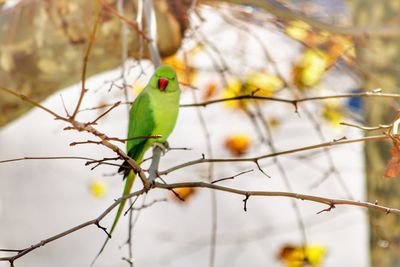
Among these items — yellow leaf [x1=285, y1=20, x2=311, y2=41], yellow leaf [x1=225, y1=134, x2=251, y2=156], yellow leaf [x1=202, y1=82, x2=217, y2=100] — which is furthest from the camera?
yellow leaf [x1=225, y1=134, x2=251, y2=156]

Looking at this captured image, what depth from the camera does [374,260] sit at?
1868 millimetres

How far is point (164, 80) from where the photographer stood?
93 centimetres

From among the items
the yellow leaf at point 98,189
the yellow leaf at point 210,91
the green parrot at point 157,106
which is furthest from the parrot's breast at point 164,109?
the yellow leaf at point 98,189

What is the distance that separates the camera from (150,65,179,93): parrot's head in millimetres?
925

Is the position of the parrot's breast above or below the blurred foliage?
below

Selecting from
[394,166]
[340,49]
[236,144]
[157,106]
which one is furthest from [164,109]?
[236,144]

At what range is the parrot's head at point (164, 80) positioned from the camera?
0.92 metres

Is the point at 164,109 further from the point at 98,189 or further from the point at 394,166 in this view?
the point at 98,189


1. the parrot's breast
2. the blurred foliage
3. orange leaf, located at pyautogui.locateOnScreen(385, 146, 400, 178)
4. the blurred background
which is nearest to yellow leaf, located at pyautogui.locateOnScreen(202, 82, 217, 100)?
the blurred background

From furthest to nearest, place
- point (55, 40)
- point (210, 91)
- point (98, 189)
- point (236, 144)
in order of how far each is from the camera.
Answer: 1. point (98, 189)
2. point (236, 144)
3. point (210, 91)
4. point (55, 40)

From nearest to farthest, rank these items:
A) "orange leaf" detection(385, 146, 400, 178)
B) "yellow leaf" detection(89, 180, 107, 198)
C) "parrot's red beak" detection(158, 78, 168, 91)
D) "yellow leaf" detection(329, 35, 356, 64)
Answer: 1. "orange leaf" detection(385, 146, 400, 178)
2. "parrot's red beak" detection(158, 78, 168, 91)
3. "yellow leaf" detection(329, 35, 356, 64)
4. "yellow leaf" detection(89, 180, 107, 198)

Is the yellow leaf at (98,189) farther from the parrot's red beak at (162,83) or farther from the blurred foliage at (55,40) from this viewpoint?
the parrot's red beak at (162,83)

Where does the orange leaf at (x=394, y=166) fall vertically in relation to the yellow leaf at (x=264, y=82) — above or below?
below

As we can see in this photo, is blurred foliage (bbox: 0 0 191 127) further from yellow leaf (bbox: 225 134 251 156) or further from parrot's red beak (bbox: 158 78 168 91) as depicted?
yellow leaf (bbox: 225 134 251 156)
